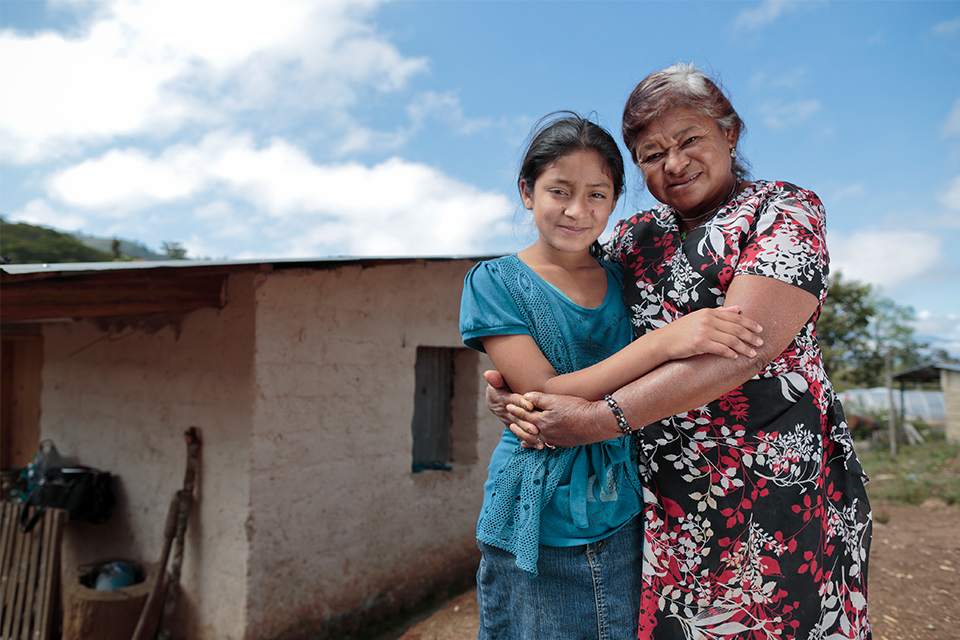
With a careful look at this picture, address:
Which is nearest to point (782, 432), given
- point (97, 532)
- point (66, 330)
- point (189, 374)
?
point (189, 374)

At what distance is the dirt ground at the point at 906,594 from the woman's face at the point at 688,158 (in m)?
3.27

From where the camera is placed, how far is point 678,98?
1454mm

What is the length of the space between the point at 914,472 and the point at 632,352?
35.9 feet

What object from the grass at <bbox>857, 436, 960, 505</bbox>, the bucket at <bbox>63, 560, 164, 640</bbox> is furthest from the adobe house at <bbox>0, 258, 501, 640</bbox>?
the grass at <bbox>857, 436, 960, 505</bbox>

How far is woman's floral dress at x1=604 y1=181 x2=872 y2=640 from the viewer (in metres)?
1.35

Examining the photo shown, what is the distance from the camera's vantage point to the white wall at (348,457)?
3.80m

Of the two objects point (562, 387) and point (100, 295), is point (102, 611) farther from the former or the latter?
point (562, 387)

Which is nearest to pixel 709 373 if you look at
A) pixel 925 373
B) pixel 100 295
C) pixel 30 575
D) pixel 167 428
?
pixel 100 295

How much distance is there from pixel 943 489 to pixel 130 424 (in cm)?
958

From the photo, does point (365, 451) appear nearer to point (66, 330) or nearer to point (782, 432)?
point (66, 330)

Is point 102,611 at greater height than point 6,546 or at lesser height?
lesser

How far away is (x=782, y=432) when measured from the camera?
1350 millimetres

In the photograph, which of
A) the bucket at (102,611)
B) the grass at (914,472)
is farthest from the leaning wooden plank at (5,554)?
the grass at (914,472)

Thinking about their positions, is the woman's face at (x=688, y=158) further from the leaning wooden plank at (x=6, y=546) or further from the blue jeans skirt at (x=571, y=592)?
the leaning wooden plank at (x=6, y=546)
